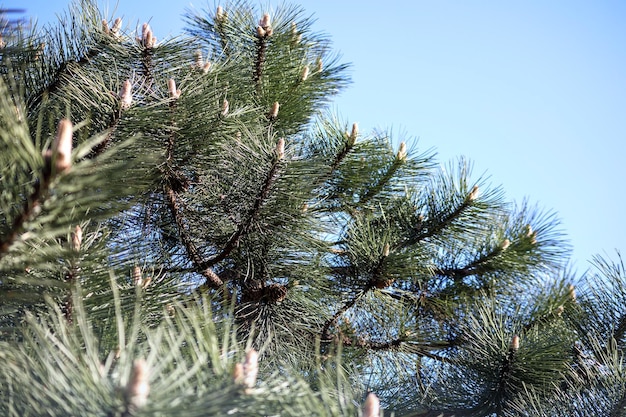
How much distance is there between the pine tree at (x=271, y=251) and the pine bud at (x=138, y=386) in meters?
0.04

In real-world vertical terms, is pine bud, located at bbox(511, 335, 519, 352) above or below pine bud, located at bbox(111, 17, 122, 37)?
below

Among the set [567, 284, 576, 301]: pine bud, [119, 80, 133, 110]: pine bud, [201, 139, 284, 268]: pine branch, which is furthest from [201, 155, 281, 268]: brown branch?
[567, 284, 576, 301]: pine bud

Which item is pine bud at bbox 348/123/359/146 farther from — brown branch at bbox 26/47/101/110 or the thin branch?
brown branch at bbox 26/47/101/110

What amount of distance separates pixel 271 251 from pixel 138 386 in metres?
0.91

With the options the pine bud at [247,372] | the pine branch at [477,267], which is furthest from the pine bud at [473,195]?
the pine bud at [247,372]

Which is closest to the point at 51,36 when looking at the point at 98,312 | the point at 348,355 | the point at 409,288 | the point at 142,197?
the point at 142,197

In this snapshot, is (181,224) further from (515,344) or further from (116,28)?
(515,344)

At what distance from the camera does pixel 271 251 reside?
1356 millimetres

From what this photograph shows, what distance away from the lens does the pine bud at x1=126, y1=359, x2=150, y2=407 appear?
0.44 metres

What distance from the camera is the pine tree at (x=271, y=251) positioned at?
0.71 metres

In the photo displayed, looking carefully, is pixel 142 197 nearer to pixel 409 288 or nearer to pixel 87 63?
pixel 87 63

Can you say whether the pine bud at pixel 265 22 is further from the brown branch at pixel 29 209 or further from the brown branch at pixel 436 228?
the brown branch at pixel 29 209

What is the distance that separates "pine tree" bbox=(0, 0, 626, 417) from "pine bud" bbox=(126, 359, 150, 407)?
42 mm

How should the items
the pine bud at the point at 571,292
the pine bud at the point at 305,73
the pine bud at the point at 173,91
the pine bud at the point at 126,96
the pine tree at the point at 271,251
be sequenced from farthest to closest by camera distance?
1. the pine bud at the point at 305,73
2. the pine bud at the point at 571,292
3. the pine bud at the point at 173,91
4. the pine bud at the point at 126,96
5. the pine tree at the point at 271,251
